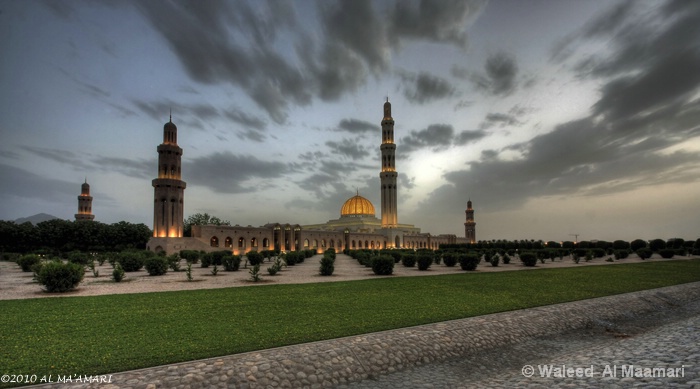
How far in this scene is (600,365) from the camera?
6.66 m

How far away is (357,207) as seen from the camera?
85.2 metres

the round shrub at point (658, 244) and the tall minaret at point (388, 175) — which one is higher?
the tall minaret at point (388, 175)

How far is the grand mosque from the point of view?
167 feet

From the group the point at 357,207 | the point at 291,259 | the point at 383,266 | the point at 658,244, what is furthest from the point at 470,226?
the point at 383,266

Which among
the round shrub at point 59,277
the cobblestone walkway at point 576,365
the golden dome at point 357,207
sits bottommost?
the cobblestone walkway at point 576,365

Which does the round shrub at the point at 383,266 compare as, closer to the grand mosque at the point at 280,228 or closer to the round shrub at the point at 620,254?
the round shrub at the point at 620,254

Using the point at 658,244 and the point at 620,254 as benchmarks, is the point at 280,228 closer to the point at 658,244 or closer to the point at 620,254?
the point at 620,254

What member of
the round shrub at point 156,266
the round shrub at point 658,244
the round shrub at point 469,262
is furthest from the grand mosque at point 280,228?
the round shrub at point 658,244

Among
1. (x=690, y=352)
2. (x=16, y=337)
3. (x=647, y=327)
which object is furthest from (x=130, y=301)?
(x=647, y=327)

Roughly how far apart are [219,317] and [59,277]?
931cm

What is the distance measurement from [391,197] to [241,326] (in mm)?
67072

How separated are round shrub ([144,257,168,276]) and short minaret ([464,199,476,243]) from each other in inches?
3572

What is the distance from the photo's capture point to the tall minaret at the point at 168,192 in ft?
168

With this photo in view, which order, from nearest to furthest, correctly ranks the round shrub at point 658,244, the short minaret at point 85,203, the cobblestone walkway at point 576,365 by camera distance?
the cobblestone walkway at point 576,365
the round shrub at point 658,244
the short minaret at point 85,203
